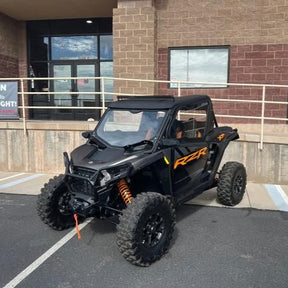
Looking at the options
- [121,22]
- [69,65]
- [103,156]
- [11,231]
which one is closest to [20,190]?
[11,231]

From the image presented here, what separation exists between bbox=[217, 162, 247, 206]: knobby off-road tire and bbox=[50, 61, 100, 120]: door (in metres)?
8.28

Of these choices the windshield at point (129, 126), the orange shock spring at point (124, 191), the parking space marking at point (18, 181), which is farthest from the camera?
the parking space marking at point (18, 181)

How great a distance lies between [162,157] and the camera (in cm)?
390

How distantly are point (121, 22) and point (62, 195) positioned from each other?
7.05 m

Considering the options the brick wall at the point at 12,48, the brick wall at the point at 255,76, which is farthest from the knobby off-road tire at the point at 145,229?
the brick wall at the point at 12,48

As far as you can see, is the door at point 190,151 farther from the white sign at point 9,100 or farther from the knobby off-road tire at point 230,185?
the white sign at point 9,100

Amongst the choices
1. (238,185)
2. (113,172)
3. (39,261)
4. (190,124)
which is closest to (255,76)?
(238,185)

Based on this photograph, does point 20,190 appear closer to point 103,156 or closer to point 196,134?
point 103,156

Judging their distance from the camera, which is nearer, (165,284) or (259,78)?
(165,284)

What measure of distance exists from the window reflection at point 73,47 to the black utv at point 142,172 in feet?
29.4

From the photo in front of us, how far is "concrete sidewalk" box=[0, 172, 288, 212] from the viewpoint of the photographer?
18.2 ft

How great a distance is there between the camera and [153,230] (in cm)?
360

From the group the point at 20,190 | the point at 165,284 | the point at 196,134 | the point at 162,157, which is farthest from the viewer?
the point at 20,190

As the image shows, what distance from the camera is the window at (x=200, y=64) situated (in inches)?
400
